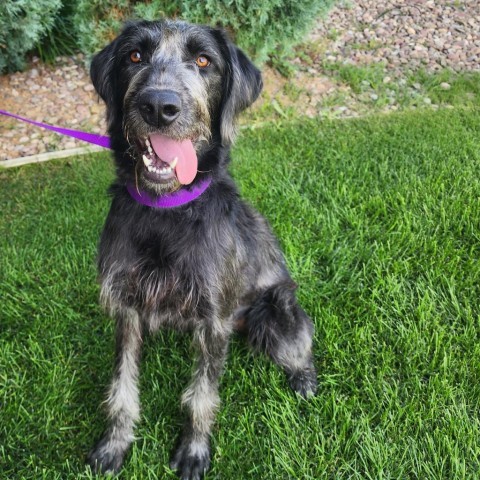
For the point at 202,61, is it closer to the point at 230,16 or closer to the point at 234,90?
the point at 234,90

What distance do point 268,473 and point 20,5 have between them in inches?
Answer: 200

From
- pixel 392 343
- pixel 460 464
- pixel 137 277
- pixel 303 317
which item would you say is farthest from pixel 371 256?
pixel 137 277

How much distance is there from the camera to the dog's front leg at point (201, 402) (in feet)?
8.36

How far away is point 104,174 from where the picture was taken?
4.72 metres

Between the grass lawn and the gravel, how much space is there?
824 mm

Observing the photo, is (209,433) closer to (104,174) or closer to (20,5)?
(104,174)

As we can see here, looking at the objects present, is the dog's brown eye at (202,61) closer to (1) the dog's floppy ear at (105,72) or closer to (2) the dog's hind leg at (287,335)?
(1) the dog's floppy ear at (105,72)

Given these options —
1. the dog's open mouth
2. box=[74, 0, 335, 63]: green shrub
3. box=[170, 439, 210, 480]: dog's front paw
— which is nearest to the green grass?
box=[74, 0, 335, 63]: green shrub

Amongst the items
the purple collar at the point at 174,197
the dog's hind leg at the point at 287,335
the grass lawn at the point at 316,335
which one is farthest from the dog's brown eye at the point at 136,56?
the grass lawn at the point at 316,335

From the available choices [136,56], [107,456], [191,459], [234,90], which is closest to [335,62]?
[234,90]

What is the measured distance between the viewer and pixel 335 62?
637cm

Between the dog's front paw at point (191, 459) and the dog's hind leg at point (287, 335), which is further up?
the dog's hind leg at point (287, 335)

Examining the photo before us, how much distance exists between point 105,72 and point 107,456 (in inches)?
78.2

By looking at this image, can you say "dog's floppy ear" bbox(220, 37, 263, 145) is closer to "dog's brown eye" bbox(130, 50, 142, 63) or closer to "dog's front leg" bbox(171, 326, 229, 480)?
"dog's brown eye" bbox(130, 50, 142, 63)
